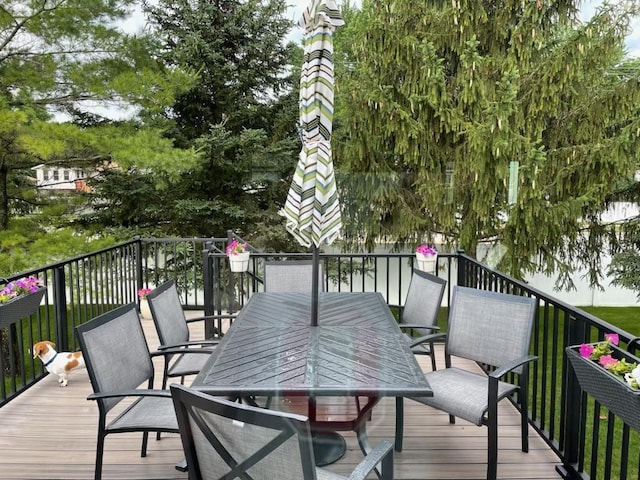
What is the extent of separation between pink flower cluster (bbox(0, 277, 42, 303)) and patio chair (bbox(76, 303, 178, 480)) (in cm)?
110

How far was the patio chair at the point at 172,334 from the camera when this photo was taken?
246cm

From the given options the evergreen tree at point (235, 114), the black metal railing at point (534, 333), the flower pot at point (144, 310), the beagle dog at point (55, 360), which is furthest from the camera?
the evergreen tree at point (235, 114)

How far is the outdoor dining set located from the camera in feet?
4.07

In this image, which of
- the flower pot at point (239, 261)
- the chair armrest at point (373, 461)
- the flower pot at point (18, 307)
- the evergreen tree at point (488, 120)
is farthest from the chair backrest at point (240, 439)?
the evergreen tree at point (488, 120)

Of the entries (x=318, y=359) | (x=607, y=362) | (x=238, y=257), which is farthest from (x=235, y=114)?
(x=607, y=362)

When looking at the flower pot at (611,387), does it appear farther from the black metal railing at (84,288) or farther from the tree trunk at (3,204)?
the tree trunk at (3,204)

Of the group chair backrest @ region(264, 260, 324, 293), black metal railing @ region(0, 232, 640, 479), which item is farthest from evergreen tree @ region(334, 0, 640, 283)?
chair backrest @ region(264, 260, 324, 293)

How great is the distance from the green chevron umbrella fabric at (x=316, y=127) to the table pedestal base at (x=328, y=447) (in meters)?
0.95

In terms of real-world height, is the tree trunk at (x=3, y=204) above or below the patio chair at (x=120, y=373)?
above

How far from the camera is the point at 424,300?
2.98 m

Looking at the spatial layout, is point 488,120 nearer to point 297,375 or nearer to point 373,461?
point 297,375

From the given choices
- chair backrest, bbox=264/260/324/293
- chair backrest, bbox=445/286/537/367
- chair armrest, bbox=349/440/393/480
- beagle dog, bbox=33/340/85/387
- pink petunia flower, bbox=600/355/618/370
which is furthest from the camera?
chair backrest, bbox=264/260/324/293

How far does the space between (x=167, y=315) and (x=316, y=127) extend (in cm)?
129

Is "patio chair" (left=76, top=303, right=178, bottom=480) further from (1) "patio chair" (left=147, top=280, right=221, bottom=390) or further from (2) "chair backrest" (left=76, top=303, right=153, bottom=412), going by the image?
(1) "patio chair" (left=147, top=280, right=221, bottom=390)
